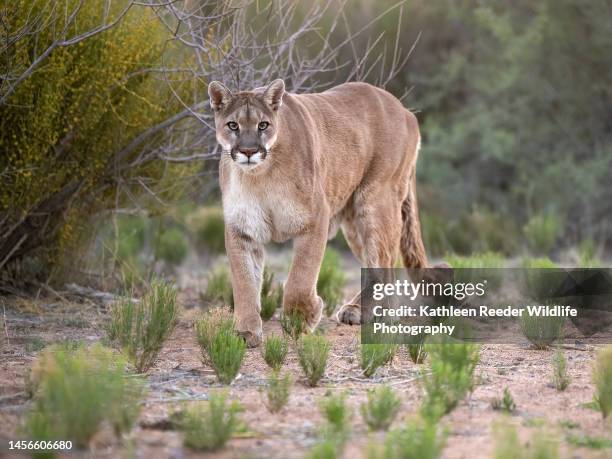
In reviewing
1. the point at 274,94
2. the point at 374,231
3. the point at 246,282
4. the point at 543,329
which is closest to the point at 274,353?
the point at 246,282

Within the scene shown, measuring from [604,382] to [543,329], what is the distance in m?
1.75

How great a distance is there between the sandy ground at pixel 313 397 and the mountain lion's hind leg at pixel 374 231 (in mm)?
578

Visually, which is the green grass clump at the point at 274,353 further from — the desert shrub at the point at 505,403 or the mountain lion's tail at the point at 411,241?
the mountain lion's tail at the point at 411,241

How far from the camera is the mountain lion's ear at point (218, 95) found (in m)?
5.77

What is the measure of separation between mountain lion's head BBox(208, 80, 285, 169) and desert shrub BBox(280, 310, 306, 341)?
3.19 ft

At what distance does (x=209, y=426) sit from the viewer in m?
Answer: 3.65

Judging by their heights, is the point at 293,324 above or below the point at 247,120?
below

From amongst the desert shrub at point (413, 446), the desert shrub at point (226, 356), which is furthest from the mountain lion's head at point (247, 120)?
the desert shrub at point (413, 446)

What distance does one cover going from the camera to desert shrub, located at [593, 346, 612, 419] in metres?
4.03

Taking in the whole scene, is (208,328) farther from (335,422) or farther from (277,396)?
(335,422)

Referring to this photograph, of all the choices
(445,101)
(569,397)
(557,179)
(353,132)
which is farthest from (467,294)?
(445,101)

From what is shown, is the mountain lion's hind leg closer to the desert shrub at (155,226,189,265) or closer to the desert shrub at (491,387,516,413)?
the desert shrub at (491,387,516,413)

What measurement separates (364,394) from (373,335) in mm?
919

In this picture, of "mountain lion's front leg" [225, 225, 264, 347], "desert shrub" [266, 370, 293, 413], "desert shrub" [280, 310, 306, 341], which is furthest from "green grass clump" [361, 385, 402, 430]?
"mountain lion's front leg" [225, 225, 264, 347]
